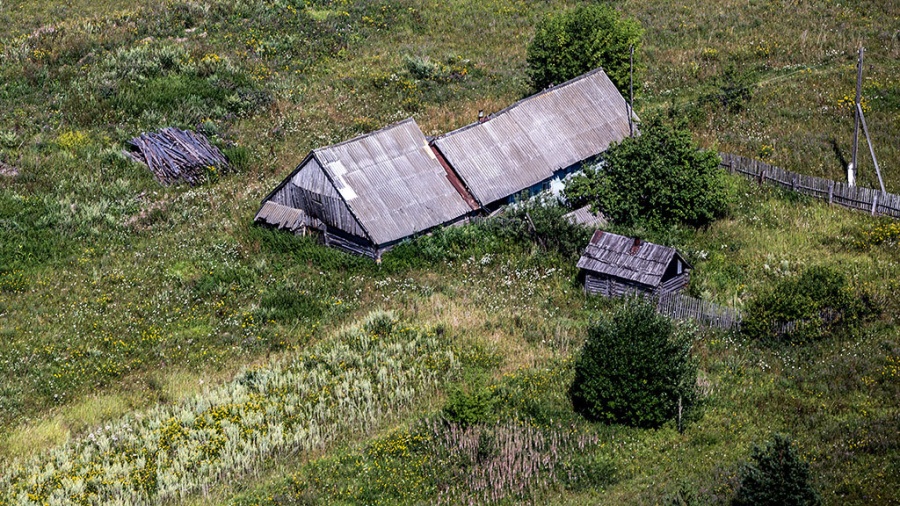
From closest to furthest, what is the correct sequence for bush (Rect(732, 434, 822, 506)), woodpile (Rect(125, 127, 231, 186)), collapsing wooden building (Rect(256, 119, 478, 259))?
bush (Rect(732, 434, 822, 506)), collapsing wooden building (Rect(256, 119, 478, 259)), woodpile (Rect(125, 127, 231, 186))

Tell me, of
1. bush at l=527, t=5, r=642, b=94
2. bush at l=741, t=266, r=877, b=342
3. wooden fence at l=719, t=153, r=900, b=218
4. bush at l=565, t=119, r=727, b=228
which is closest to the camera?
bush at l=741, t=266, r=877, b=342

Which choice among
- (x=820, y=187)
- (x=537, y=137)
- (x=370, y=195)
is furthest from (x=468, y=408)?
(x=820, y=187)

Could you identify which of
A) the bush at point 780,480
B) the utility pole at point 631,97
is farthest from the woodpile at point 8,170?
the bush at point 780,480

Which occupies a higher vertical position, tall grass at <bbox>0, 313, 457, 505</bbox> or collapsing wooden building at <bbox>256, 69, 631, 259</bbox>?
collapsing wooden building at <bbox>256, 69, 631, 259</bbox>

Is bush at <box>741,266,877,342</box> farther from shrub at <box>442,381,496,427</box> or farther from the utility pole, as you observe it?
the utility pole

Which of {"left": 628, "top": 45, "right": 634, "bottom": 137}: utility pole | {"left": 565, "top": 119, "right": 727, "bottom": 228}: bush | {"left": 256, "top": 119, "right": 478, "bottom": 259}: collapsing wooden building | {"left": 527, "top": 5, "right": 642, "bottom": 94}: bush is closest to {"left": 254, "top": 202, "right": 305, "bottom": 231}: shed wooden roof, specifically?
{"left": 256, "top": 119, "right": 478, "bottom": 259}: collapsing wooden building

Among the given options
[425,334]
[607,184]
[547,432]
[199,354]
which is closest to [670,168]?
[607,184]

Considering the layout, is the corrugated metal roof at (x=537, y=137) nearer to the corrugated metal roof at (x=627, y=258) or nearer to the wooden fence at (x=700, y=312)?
the corrugated metal roof at (x=627, y=258)
